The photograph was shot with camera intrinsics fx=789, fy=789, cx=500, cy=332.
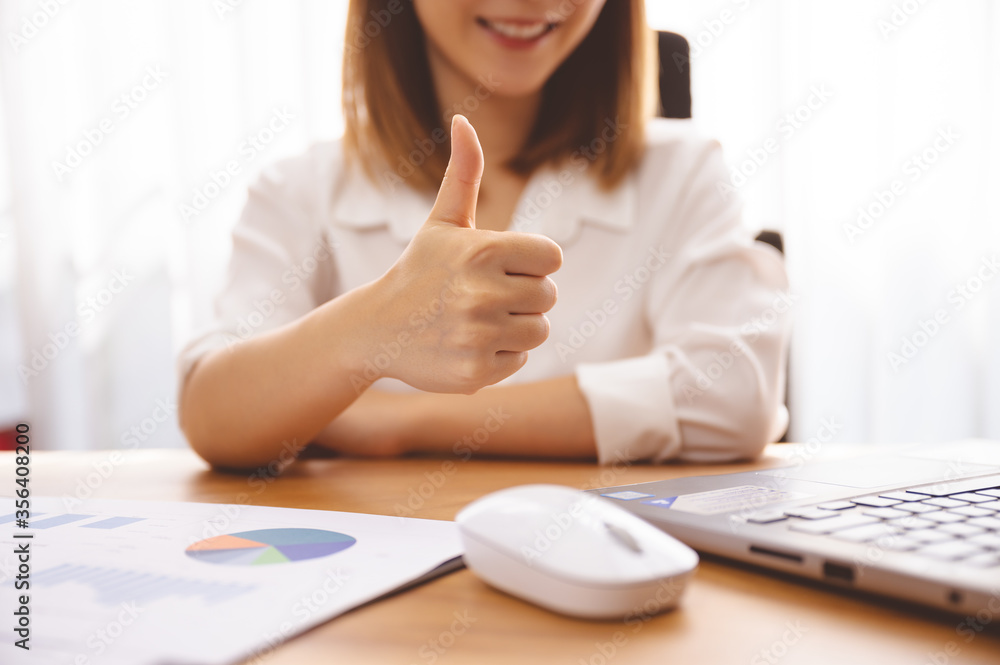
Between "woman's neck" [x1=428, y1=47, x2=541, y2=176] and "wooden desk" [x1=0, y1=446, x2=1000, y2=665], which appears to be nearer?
"wooden desk" [x1=0, y1=446, x2=1000, y2=665]

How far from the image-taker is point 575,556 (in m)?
0.34

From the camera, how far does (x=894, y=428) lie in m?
1.86

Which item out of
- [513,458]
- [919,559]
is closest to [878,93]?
[513,458]

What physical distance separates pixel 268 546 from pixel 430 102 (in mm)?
799

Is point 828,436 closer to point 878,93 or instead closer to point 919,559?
point 878,93

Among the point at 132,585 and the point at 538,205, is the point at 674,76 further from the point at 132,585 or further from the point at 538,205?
the point at 132,585

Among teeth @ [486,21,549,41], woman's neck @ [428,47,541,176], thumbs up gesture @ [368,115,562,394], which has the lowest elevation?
thumbs up gesture @ [368,115,562,394]

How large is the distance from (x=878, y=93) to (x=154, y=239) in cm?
180

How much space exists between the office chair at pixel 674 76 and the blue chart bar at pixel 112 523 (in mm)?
964

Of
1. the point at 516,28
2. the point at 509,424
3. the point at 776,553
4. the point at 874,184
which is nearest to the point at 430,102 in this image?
the point at 516,28

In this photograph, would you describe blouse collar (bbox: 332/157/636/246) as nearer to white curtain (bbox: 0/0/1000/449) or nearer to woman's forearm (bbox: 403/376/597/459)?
woman's forearm (bbox: 403/376/597/459)

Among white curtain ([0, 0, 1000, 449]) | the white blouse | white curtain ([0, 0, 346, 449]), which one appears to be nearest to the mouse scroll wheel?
the white blouse

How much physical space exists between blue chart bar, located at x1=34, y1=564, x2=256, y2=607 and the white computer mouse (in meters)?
0.11

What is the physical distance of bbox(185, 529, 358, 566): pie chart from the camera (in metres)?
0.40
